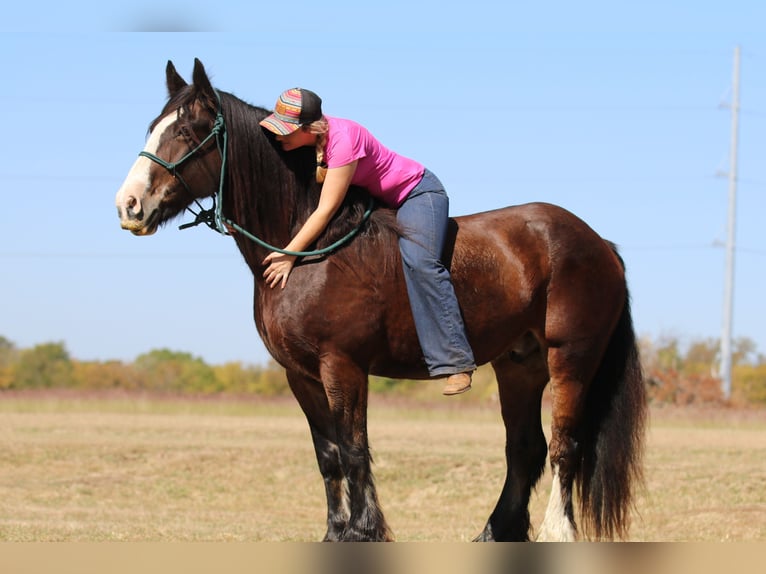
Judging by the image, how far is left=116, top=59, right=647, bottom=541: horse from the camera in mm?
5109

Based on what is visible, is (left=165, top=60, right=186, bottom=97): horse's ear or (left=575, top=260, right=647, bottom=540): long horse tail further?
(left=575, top=260, right=647, bottom=540): long horse tail

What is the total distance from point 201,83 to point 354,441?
2.03 metres

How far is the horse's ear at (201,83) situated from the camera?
5.13 meters

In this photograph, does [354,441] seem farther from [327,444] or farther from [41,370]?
[41,370]

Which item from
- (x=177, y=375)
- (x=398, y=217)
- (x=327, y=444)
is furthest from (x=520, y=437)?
(x=177, y=375)

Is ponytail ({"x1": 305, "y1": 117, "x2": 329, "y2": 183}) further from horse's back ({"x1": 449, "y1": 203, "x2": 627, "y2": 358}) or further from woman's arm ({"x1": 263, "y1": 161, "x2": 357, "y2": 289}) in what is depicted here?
horse's back ({"x1": 449, "y1": 203, "x2": 627, "y2": 358})

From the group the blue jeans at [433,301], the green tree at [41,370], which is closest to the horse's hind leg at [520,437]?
the blue jeans at [433,301]

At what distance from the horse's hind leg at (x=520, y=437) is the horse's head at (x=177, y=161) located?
2.32 m

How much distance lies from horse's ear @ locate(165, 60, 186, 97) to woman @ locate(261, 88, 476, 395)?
0.56 meters

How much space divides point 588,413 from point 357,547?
4.71 m

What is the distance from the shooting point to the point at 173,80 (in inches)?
211

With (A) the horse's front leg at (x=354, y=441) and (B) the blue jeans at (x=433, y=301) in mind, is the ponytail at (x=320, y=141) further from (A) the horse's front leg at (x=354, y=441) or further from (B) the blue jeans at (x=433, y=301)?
(A) the horse's front leg at (x=354, y=441)

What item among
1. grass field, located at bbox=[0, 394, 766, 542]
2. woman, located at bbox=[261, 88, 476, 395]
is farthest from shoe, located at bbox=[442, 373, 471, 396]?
grass field, located at bbox=[0, 394, 766, 542]

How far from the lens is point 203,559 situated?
5.32 ft
